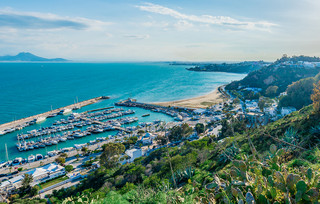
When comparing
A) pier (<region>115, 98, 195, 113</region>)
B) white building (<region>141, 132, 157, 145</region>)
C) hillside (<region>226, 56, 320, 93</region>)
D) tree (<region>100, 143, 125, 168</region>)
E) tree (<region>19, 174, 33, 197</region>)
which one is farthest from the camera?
hillside (<region>226, 56, 320, 93</region>)

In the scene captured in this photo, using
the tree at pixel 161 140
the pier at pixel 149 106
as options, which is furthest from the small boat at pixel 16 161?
the pier at pixel 149 106

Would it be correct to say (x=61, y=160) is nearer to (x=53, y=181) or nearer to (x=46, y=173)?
(x=46, y=173)

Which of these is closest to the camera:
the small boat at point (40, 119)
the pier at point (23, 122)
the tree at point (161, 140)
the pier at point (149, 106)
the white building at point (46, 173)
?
the white building at point (46, 173)

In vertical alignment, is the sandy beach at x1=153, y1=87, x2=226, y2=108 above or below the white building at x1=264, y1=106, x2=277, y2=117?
below

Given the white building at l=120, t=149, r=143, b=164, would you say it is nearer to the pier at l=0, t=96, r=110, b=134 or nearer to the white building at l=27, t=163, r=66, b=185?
the white building at l=27, t=163, r=66, b=185

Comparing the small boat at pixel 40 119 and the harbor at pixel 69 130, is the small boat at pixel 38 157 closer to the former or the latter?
the harbor at pixel 69 130

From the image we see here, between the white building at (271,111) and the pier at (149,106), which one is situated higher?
the white building at (271,111)

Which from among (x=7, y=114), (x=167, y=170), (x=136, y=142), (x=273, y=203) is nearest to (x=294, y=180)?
(x=273, y=203)

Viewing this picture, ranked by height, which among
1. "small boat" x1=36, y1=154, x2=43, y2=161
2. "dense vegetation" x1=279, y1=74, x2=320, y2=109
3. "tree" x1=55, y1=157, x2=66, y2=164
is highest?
"dense vegetation" x1=279, y1=74, x2=320, y2=109

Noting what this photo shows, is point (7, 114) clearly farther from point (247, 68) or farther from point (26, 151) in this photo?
point (247, 68)

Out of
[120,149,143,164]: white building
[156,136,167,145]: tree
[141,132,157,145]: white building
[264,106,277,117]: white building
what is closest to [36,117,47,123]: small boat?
[141,132,157,145]: white building

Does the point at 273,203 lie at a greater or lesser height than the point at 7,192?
greater
